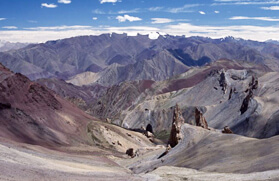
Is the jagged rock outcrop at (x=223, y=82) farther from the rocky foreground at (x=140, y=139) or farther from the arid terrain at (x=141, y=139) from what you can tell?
the arid terrain at (x=141, y=139)

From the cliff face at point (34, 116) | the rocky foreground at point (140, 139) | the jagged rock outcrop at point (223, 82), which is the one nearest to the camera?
the rocky foreground at point (140, 139)

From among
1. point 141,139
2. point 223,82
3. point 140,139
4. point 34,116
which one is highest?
point 223,82

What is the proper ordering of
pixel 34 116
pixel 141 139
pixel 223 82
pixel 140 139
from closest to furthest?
pixel 34 116 < pixel 140 139 < pixel 141 139 < pixel 223 82

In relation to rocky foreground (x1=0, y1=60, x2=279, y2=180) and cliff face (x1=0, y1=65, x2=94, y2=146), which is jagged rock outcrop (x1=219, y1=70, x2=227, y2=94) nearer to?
rocky foreground (x1=0, y1=60, x2=279, y2=180)

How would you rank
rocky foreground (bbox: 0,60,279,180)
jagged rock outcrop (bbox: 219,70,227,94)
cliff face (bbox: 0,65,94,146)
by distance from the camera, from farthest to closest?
jagged rock outcrop (bbox: 219,70,227,94), cliff face (bbox: 0,65,94,146), rocky foreground (bbox: 0,60,279,180)

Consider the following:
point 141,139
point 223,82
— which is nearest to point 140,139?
point 141,139

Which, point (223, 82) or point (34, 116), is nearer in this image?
point (34, 116)

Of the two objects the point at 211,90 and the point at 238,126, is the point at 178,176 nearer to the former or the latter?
the point at 238,126

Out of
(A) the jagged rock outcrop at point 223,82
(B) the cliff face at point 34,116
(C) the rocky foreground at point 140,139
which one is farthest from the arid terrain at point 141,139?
(A) the jagged rock outcrop at point 223,82

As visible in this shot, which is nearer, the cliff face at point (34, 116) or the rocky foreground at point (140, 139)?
the rocky foreground at point (140, 139)

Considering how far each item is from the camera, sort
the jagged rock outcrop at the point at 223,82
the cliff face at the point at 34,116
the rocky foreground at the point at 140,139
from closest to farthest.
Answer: the rocky foreground at the point at 140,139 < the cliff face at the point at 34,116 < the jagged rock outcrop at the point at 223,82

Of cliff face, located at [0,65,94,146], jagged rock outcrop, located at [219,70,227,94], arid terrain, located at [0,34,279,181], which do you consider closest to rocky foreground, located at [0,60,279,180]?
arid terrain, located at [0,34,279,181]

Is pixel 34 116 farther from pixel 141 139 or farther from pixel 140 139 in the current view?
pixel 141 139

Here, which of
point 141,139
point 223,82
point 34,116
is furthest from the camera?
point 223,82
